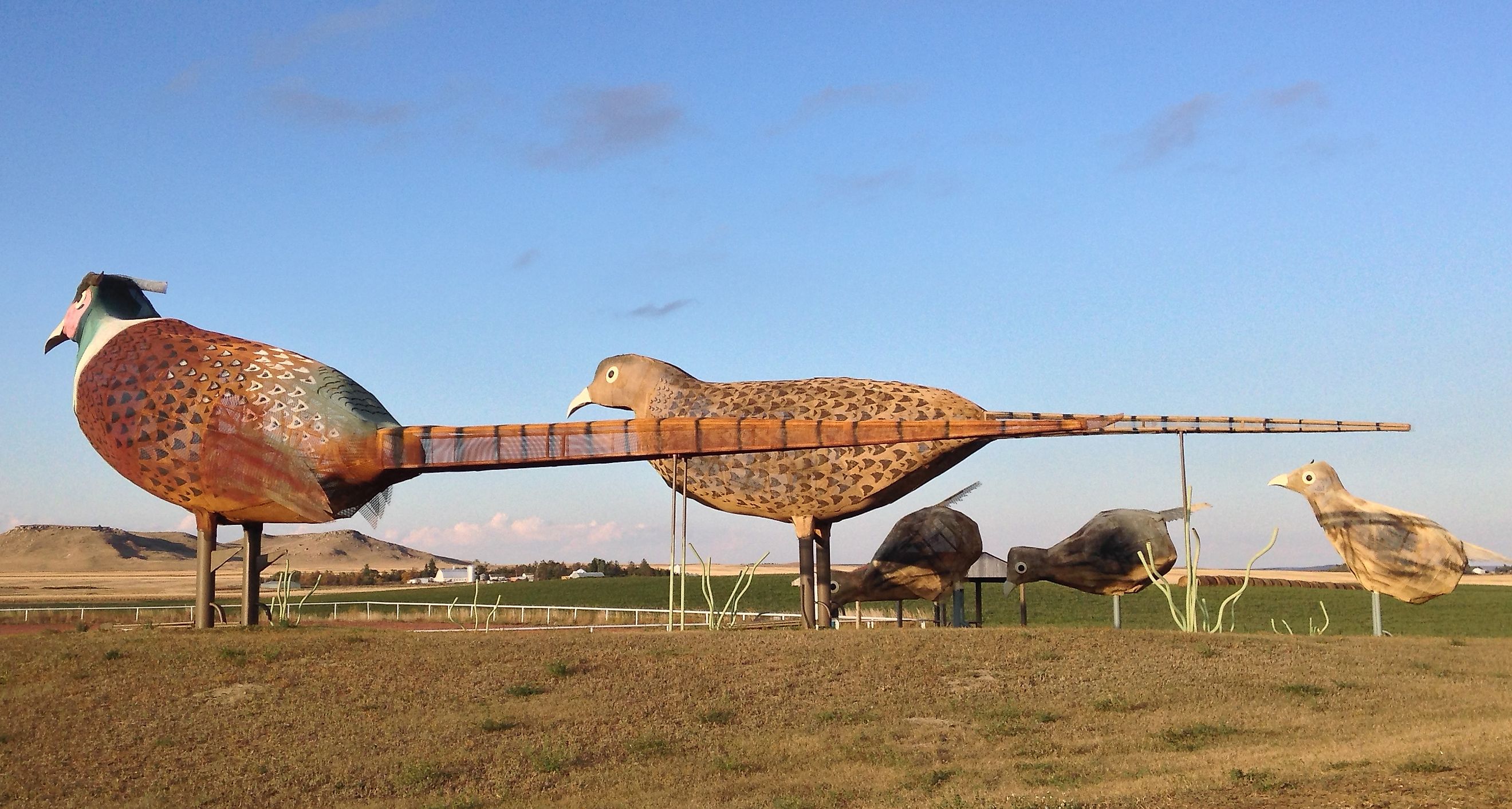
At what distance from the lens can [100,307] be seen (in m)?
19.5

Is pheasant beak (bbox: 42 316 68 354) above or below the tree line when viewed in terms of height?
above

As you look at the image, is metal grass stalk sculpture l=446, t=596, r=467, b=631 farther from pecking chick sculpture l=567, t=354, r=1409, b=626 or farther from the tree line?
the tree line

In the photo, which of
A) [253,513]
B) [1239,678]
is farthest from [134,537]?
A: [1239,678]

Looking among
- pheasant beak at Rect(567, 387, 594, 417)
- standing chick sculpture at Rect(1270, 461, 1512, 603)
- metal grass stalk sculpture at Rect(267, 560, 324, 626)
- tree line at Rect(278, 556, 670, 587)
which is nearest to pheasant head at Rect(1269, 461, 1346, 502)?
standing chick sculpture at Rect(1270, 461, 1512, 603)

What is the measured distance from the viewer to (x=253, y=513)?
1772 centimetres

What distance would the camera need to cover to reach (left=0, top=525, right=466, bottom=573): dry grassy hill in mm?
124812

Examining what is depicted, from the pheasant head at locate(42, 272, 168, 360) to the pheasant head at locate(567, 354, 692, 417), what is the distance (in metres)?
8.13

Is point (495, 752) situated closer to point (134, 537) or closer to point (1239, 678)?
point (1239, 678)

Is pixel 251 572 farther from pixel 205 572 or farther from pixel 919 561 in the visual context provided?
pixel 919 561

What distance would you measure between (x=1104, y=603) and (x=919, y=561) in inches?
1487

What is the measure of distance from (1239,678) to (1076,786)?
19.4ft

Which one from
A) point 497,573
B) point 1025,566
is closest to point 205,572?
point 1025,566

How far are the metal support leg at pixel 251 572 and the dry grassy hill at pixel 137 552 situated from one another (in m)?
103

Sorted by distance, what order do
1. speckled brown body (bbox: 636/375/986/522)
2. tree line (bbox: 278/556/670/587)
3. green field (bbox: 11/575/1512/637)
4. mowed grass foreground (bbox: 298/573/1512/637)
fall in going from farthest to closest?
tree line (bbox: 278/556/670/587), green field (bbox: 11/575/1512/637), mowed grass foreground (bbox: 298/573/1512/637), speckled brown body (bbox: 636/375/986/522)
